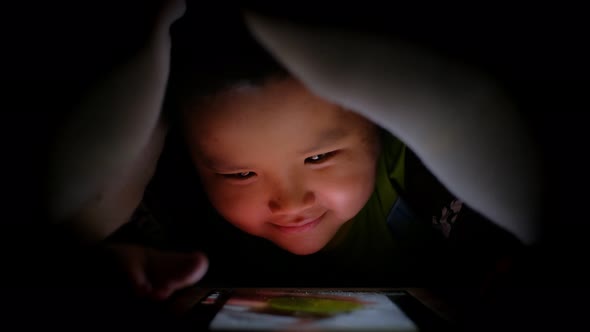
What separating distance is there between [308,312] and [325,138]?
298 millimetres

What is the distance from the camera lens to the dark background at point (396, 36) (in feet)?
1.89

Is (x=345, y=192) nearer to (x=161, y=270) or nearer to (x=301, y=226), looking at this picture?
(x=301, y=226)

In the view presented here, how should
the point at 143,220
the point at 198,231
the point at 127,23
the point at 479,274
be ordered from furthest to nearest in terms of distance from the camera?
the point at 198,231 → the point at 143,220 → the point at 479,274 → the point at 127,23

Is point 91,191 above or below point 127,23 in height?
below

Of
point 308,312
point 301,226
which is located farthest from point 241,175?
point 308,312

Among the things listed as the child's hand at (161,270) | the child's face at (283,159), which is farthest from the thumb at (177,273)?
the child's face at (283,159)

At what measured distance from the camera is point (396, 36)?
1.86 feet

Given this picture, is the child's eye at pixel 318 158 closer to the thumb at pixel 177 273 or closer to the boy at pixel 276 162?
the boy at pixel 276 162

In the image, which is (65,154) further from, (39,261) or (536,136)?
(536,136)

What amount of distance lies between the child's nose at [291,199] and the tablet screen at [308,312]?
158mm

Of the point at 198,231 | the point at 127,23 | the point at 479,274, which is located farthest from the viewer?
the point at 198,231

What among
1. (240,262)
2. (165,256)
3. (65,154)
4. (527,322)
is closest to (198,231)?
(240,262)

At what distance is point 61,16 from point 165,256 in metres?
0.36

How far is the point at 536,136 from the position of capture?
603 mm
